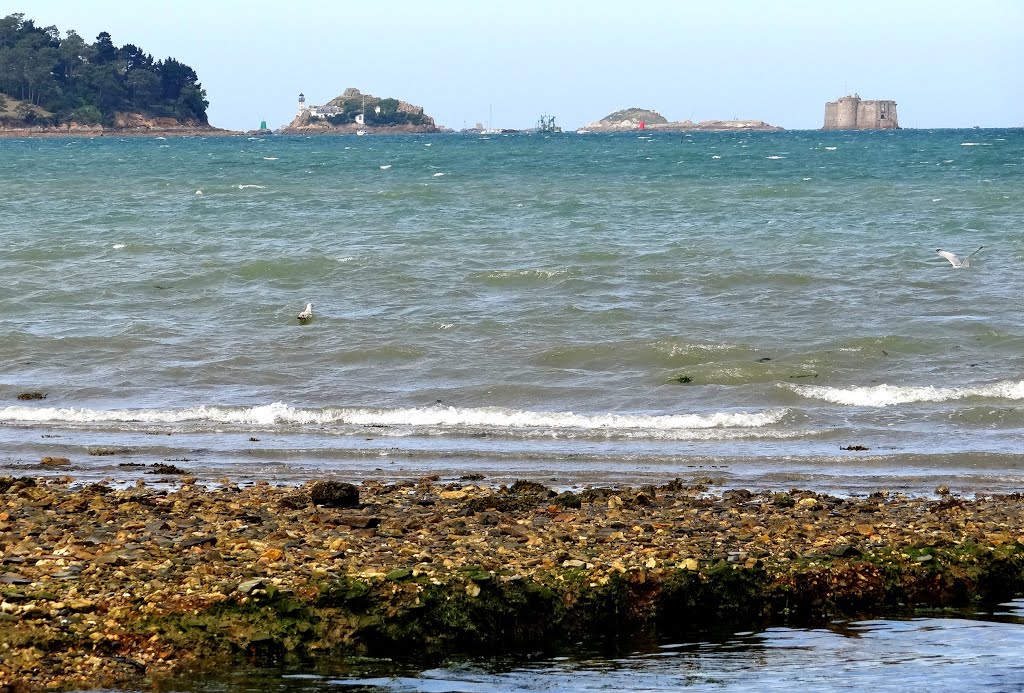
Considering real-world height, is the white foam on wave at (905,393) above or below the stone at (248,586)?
below

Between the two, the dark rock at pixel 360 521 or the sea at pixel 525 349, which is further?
the sea at pixel 525 349

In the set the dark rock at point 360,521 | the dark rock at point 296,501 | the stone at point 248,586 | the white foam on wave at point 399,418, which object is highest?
the stone at point 248,586

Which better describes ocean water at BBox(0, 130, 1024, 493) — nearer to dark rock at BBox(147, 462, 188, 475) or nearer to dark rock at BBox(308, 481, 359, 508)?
dark rock at BBox(147, 462, 188, 475)

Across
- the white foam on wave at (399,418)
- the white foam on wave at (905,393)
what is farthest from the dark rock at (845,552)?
the white foam on wave at (905,393)

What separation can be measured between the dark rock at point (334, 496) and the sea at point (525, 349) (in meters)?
1.68

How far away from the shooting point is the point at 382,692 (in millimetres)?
5848

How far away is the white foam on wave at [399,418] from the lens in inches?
514

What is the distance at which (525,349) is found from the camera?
16.9 m

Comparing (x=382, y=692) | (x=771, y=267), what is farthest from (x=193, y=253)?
(x=382, y=692)

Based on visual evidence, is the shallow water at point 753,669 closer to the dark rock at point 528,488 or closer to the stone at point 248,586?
the stone at point 248,586

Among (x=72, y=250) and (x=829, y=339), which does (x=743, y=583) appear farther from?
(x=72, y=250)

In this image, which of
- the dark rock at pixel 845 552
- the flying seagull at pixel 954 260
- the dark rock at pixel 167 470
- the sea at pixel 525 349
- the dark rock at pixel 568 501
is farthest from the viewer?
the flying seagull at pixel 954 260

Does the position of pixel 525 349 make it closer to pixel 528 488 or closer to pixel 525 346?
pixel 525 346

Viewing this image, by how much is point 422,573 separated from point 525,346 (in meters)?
10.3
